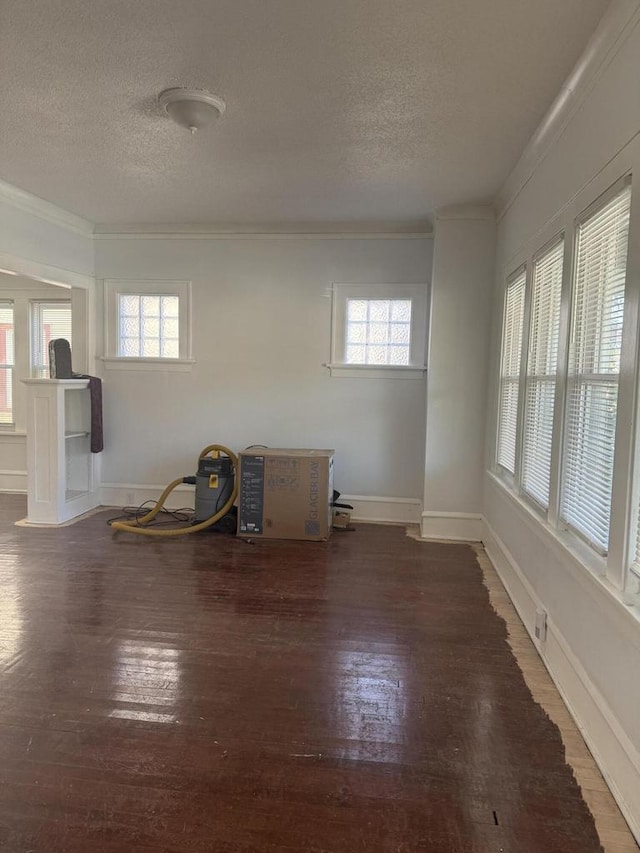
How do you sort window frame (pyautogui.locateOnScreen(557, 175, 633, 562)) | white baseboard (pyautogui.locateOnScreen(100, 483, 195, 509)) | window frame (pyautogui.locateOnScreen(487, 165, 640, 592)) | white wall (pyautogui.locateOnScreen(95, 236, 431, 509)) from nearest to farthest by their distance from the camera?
window frame (pyautogui.locateOnScreen(487, 165, 640, 592)), window frame (pyautogui.locateOnScreen(557, 175, 633, 562)), white wall (pyautogui.locateOnScreen(95, 236, 431, 509)), white baseboard (pyautogui.locateOnScreen(100, 483, 195, 509))

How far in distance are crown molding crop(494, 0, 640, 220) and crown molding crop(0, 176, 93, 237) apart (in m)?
3.77

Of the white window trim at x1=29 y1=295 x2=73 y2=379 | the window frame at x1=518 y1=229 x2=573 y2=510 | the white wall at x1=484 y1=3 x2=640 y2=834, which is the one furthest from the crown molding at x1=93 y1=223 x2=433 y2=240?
the window frame at x1=518 y1=229 x2=573 y2=510

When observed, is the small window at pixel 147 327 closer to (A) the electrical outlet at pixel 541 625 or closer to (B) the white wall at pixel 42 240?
(B) the white wall at pixel 42 240

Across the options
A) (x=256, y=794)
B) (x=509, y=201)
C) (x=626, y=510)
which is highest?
(x=509, y=201)

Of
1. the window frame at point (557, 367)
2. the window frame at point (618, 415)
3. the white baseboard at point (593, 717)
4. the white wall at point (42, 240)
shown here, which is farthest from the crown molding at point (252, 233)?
the white baseboard at point (593, 717)

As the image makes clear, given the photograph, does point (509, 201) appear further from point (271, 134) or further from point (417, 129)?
point (271, 134)

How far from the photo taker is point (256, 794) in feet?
5.87

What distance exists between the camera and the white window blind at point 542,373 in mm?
2812

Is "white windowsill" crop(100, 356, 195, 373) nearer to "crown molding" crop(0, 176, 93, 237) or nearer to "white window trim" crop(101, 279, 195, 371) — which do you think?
"white window trim" crop(101, 279, 195, 371)

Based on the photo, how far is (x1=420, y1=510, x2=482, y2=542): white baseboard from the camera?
4.68 metres

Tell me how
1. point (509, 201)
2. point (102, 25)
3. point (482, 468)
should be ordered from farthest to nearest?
point (482, 468) < point (509, 201) < point (102, 25)

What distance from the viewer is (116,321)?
213 inches

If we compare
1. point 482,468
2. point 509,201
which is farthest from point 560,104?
point 482,468

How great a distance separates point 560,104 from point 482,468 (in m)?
2.80
